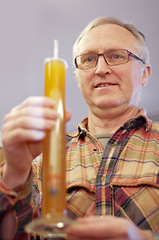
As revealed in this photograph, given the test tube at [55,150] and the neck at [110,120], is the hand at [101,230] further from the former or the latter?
the neck at [110,120]

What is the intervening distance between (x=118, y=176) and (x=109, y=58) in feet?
1.80

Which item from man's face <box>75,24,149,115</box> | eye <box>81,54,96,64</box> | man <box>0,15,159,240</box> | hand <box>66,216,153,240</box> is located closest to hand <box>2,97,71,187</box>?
man <box>0,15,159,240</box>

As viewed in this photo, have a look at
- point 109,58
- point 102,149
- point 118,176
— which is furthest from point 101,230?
point 109,58

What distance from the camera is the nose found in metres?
1.31

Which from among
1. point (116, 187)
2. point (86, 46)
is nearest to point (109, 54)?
point (86, 46)

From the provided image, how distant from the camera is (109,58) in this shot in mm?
1370

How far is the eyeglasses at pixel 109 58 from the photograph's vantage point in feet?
4.49

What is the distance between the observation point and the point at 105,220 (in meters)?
0.63

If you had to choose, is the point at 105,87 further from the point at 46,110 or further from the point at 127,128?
the point at 46,110

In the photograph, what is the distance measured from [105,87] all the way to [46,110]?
654 millimetres

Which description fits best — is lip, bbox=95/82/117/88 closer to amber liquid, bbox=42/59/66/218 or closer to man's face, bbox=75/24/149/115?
man's face, bbox=75/24/149/115

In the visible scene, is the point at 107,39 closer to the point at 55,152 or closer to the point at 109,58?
the point at 109,58

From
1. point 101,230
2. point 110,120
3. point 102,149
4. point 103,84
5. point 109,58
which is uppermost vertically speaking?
point 109,58

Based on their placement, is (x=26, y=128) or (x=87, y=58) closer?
(x=26, y=128)
